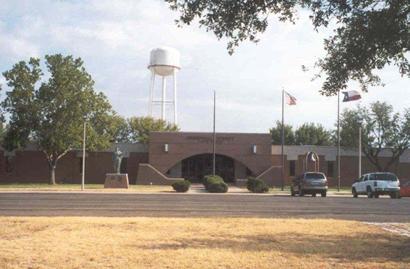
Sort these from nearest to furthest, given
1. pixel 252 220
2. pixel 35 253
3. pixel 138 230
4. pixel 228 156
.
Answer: pixel 35 253, pixel 138 230, pixel 252 220, pixel 228 156

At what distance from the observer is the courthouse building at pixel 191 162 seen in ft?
206

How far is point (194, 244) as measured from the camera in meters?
12.1

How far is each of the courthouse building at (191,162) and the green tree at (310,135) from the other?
28330 mm


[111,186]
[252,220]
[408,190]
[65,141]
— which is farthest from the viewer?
[65,141]

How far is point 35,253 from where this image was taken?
10586 mm

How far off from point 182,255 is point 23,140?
51381 mm

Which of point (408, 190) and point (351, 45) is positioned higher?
point (351, 45)

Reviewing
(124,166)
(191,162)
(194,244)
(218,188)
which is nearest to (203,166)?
(191,162)

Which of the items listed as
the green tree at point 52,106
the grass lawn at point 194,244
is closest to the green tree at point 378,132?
the green tree at point 52,106

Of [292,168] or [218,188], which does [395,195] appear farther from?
[292,168]

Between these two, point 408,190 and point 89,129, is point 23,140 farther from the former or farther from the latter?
point 408,190

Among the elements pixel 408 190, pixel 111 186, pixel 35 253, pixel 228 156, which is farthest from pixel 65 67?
pixel 35 253

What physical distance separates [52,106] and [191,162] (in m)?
16.4

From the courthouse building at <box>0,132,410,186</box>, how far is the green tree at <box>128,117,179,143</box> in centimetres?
2013
